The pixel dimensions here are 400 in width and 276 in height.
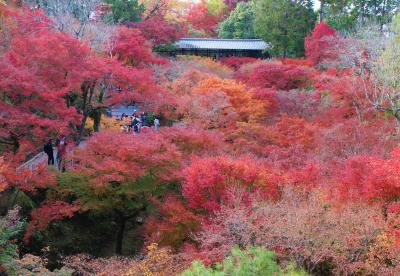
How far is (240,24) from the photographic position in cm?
3794

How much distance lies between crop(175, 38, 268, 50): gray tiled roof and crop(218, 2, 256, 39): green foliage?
6.24ft

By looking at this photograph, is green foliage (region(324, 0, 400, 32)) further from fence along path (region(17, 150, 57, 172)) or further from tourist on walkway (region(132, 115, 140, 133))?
fence along path (region(17, 150, 57, 172))

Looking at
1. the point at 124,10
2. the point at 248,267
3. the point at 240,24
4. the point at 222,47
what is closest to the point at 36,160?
the point at 248,267

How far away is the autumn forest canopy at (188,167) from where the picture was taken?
32.9 feet

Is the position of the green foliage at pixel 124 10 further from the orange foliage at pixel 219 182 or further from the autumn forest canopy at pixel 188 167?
the orange foliage at pixel 219 182

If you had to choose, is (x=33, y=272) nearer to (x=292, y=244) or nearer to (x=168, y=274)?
(x=168, y=274)

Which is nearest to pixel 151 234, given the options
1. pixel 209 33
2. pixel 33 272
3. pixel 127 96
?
pixel 33 272

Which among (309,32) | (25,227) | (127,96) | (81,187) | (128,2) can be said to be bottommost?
(25,227)

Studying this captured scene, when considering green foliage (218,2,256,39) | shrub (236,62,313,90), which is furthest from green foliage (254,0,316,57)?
shrub (236,62,313,90)

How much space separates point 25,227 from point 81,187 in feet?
7.13

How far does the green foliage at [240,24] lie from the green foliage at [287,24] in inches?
174

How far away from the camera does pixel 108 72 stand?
1709 centimetres

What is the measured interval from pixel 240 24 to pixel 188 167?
90.4 ft

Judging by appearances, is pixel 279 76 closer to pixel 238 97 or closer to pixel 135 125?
pixel 238 97
